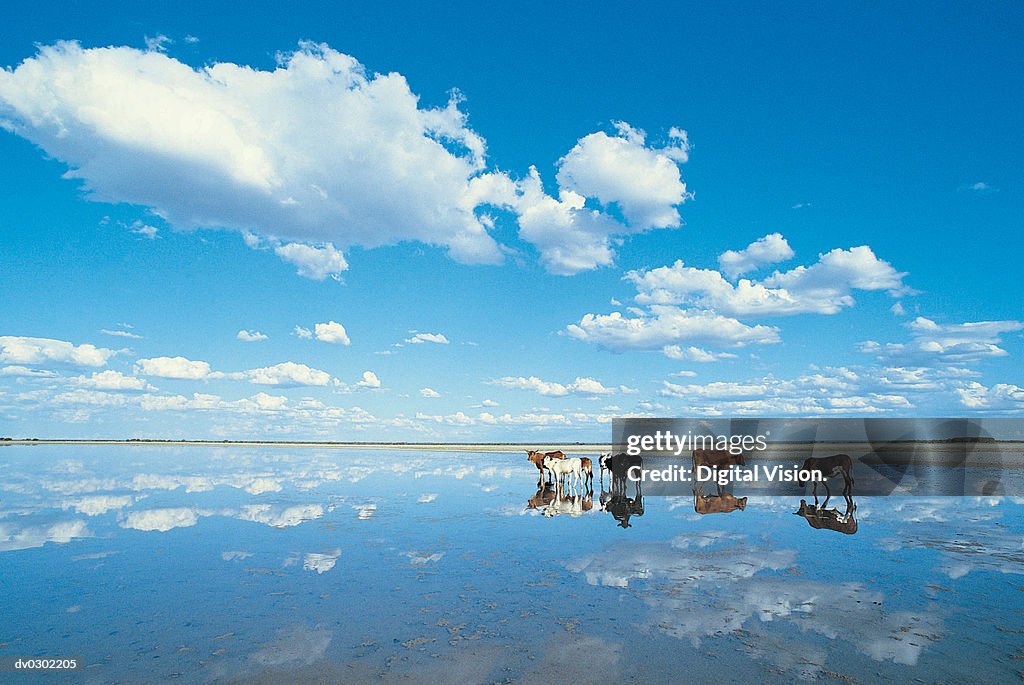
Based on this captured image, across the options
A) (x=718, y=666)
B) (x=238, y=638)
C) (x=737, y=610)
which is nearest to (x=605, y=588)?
(x=737, y=610)

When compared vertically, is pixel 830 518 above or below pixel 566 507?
above

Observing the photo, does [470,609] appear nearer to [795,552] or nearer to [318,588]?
[318,588]

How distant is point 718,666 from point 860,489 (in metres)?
25.5

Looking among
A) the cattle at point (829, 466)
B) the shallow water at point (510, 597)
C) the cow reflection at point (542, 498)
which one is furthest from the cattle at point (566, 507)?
the cattle at point (829, 466)

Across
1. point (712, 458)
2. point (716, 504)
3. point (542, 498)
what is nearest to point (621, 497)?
point (542, 498)

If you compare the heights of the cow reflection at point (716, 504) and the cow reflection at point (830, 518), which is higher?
the cow reflection at point (830, 518)

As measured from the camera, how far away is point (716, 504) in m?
23.3

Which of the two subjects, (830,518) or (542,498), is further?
(542,498)

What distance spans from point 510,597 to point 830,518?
14.3 m

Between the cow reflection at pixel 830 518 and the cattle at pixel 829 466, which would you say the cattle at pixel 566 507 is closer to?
the cow reflection at pixel 830 518

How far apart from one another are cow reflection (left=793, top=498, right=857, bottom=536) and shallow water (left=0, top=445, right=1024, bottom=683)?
0.88ft

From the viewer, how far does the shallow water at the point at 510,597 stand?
7.11m

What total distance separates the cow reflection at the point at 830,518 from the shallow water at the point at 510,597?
268 mm

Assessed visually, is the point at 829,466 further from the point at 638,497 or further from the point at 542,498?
the point at 542,498
